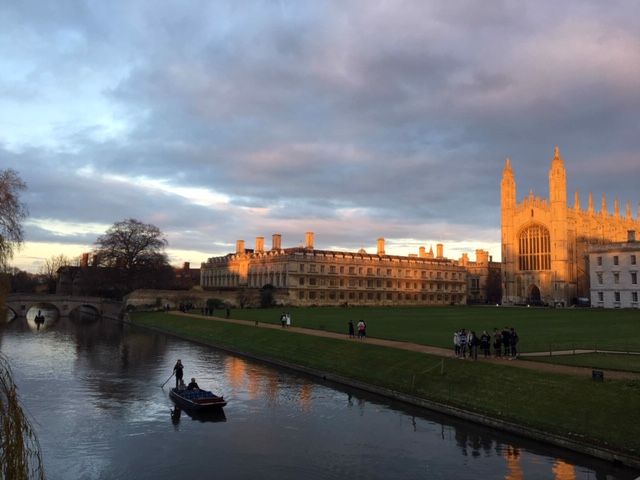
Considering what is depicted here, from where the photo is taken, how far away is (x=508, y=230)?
4491 inches

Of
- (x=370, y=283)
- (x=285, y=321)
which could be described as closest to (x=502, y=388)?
(x=285, y=321)

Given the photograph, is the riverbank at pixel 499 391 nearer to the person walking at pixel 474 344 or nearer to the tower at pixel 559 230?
the person walking at pixel 474 344

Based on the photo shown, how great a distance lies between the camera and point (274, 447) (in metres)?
19.4

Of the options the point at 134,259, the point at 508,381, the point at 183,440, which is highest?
the point at 134,259

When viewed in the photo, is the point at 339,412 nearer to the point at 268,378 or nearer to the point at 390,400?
the point at 390,400

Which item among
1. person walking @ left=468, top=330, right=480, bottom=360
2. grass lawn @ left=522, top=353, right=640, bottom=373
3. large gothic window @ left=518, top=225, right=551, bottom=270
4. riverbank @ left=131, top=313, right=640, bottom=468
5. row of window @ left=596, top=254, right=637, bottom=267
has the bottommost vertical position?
riverbank @ left=131, top=313, right=640, bottom=468

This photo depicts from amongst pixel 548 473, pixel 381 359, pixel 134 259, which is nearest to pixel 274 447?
pixel 548 473

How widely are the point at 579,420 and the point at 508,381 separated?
438 centimetres

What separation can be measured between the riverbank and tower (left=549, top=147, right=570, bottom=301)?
77189mm

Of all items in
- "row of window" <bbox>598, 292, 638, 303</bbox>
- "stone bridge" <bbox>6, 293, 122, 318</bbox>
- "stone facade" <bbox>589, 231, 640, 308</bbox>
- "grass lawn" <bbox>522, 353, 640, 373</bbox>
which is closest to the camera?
"grass lawn" <bbox>522, 353, 640, 373</bbox>

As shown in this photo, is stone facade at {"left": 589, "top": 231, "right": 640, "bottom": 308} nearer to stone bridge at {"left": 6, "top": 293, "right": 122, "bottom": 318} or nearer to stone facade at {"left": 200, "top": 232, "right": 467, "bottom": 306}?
stone facade at {"left": 200, "top": 232, "right": 467, "bottom": 306}

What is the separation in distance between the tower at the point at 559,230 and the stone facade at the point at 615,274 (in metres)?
11.9

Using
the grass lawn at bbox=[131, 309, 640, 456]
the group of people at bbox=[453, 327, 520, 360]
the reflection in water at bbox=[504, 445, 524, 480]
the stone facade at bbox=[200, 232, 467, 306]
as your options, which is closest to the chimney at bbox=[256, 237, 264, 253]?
the stone facade at bbox=[200, 232, 467, 306]

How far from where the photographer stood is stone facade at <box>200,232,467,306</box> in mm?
100000
